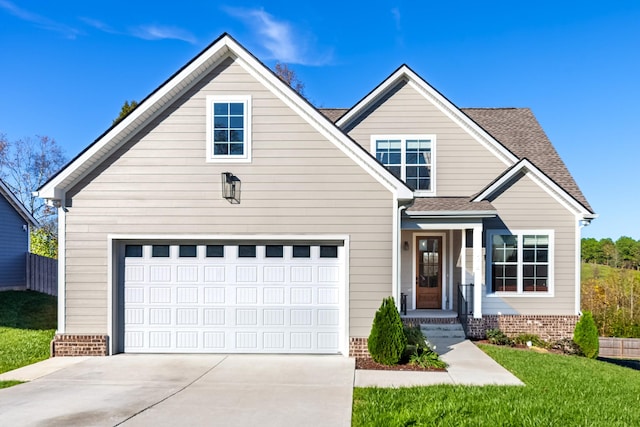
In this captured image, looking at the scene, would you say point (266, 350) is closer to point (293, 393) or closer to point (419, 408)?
point (293, 393)

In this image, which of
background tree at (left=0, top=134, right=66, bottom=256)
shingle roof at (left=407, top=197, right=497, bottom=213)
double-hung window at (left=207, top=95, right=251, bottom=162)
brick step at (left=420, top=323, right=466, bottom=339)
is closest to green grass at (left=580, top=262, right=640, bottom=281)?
shingle roof at (left=407, top=197, right=497, bottom=213)

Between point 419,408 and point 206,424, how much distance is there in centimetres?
284

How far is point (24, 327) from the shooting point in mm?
13117

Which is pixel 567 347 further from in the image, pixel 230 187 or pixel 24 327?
pixel 24 327

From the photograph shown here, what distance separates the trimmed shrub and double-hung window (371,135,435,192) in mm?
5333

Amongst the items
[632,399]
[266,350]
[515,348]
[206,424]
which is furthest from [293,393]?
[515,348]

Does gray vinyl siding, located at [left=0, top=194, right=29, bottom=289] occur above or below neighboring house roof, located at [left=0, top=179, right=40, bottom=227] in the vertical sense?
below

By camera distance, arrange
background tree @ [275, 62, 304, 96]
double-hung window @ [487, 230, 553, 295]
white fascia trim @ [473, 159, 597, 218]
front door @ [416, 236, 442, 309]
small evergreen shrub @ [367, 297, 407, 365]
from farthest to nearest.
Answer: background tree @ [275, 62, 304, 96]
front door @ [416, 236, 442, 309]
double-hung window @ [487, 230, 553, 295]
white fascia trim @ [473, 159, 597, 218]
small evergreen shrub @ [367, 297, 407, 365]

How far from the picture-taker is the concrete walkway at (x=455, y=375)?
25.8ft

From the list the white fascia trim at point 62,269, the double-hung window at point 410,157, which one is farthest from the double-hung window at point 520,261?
the white fascia trim at point 62,269

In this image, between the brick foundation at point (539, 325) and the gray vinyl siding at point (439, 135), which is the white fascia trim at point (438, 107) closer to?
the gray vinyl siding at point (439, 135)

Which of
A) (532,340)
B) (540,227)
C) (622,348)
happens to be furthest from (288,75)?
(622,348)

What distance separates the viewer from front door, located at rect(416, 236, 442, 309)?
14.1m

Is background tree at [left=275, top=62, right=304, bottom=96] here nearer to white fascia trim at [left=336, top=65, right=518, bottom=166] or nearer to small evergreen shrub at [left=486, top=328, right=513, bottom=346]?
white fascia trim at [left=336, top=65, right=518, bottom=166]
